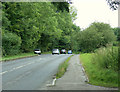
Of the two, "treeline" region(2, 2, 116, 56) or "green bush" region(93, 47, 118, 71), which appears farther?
"treeline" region(2, 2, 116, 56)

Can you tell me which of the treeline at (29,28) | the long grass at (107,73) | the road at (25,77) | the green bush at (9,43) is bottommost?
the road at (25,77)

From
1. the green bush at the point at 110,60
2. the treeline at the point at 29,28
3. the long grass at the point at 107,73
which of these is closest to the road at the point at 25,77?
the long grass at the point at 107,73

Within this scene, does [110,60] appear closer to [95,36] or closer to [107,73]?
[107,73]

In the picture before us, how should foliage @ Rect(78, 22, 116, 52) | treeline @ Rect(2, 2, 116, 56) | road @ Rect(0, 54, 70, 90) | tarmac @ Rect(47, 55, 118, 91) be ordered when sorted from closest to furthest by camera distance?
tarmac @ Rect(47, 55, 118, 91), road @ Rect(0, 54, 70, 90), treeline @ Rect(2, 2, 116, 56), foliage @ Rect(78, 22, 116, 52)

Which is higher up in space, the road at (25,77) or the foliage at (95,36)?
the foliage at (95,36)

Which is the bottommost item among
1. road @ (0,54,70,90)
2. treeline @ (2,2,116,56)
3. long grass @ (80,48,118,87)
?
road @ (0,54,70,90)

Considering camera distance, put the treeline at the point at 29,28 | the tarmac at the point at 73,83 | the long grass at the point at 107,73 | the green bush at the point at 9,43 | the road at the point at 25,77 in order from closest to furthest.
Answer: the tarmac at the point at 73,83, the road at the point at 25,77, the long grass at the point at 107,73, the green bush at the point at 9,43, the treeline at the point at 29,28

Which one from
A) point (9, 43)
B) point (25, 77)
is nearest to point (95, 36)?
point (9, 43)

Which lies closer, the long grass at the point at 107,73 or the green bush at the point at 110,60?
the long grass at the point at 107,73

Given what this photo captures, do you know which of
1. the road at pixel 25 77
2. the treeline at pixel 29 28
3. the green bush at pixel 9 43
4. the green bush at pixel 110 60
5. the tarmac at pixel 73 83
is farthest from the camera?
the treeline at pixel 29 28

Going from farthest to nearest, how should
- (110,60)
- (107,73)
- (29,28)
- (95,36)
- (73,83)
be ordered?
1. (95,36)
2. (29,28)
3. (110,60)
4. (107,73)
5. (73,83)

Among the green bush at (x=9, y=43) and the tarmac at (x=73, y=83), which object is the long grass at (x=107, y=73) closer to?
the tarmac at (x=73, y=83)

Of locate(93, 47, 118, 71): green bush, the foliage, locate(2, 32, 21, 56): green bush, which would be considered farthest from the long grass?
the foliage

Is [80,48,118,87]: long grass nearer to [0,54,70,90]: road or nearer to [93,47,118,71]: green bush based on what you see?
[93,47,118,71]: green bush
